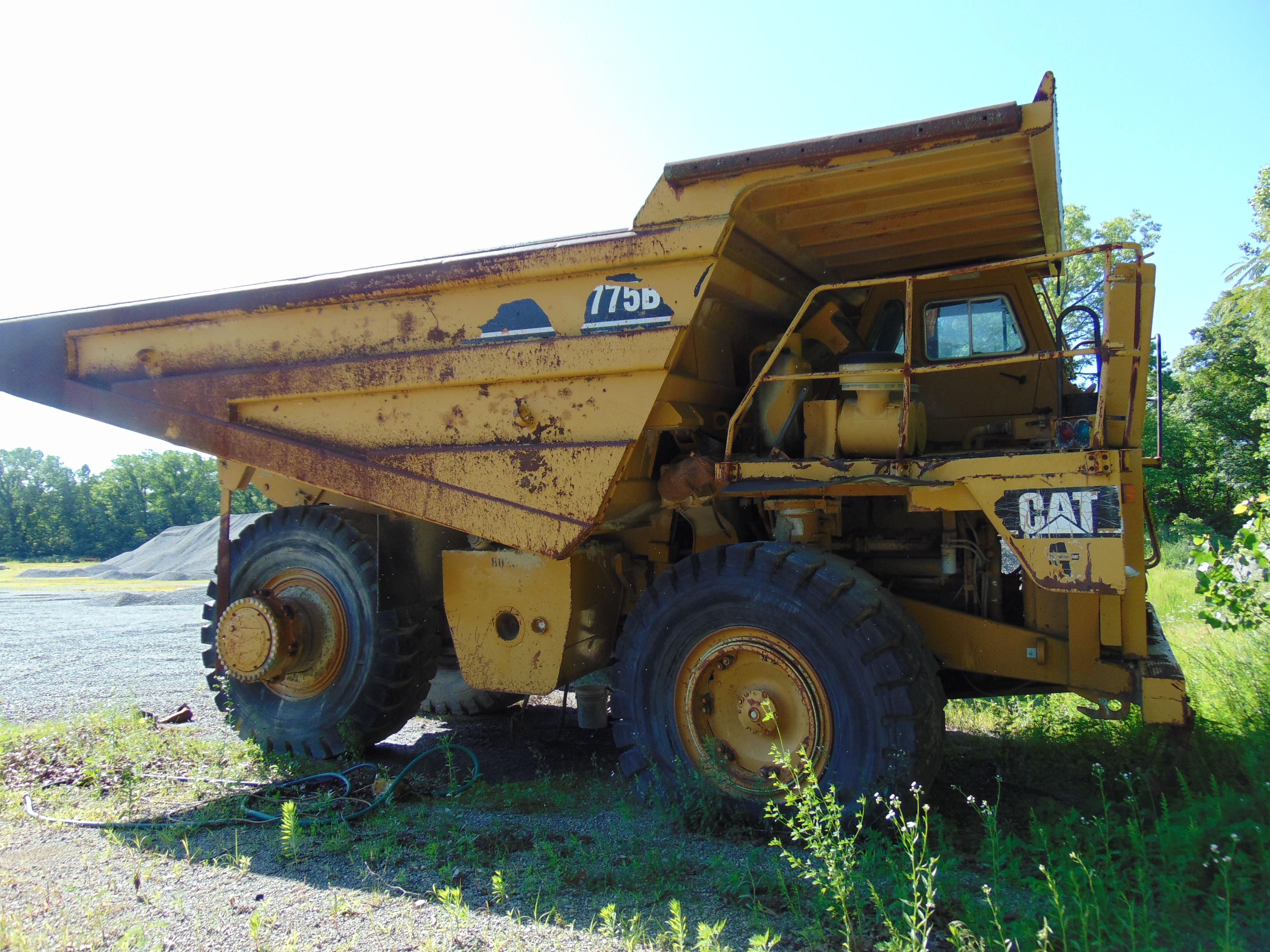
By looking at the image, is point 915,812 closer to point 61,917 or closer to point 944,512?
point 944,512

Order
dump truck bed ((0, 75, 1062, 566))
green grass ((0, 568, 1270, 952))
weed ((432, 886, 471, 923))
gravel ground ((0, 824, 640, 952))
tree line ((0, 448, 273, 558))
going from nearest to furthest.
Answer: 1. green grass ((0, 568, 1270, 952))
2. gravel ground ((0, 824, 640, 952))
3. weed ((432, 886, 471, 923))
4. dump truck bed ((0, 75, 1062, 566))
5. tree line ((0, 448, 273, 558))

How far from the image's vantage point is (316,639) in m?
5.66

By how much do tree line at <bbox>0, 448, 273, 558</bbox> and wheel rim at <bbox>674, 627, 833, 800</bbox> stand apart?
50649 millimetres

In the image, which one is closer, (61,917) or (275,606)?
(61,917)

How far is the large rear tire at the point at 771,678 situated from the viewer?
3.79m

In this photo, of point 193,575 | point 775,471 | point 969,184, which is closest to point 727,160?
point 969,184

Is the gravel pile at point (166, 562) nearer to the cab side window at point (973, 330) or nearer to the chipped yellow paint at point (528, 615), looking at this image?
the chipped yellow paint at point (528, 615)

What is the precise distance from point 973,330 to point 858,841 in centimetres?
289

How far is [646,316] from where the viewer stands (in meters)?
4.33

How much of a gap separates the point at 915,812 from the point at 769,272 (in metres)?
3.00

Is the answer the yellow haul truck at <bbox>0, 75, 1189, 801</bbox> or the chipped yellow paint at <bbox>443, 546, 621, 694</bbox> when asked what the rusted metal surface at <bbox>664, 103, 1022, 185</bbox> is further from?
the chipped yellow paint at <bbox>443, 546, 621, 694</bbox>

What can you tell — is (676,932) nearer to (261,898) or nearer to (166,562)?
(261,898)

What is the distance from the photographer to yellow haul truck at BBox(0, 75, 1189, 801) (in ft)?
12.6

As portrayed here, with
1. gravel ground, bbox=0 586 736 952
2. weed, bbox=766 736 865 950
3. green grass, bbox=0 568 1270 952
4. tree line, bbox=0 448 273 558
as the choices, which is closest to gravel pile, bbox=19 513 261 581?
tree line, bbox=0 448 273 558
